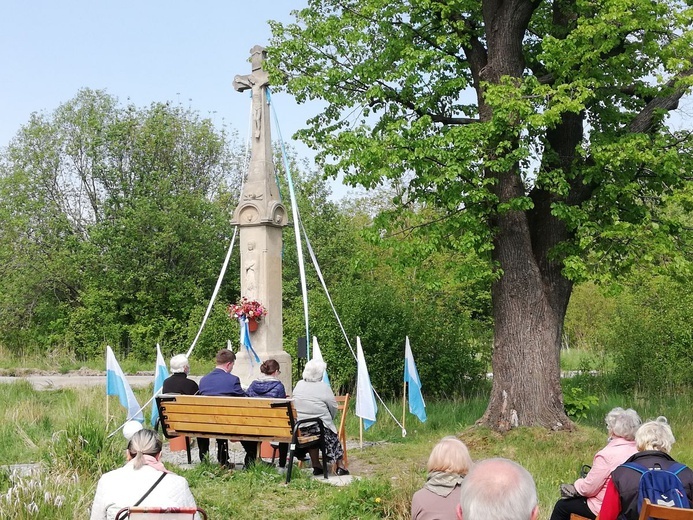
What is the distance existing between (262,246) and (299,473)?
16.1ft

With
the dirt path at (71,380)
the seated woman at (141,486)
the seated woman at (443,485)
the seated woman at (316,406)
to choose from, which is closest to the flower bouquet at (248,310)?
the seated woman at (316,406)

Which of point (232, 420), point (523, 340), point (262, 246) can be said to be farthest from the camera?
point (262, 246)

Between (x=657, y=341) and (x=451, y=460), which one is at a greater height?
(x=451, y=460)

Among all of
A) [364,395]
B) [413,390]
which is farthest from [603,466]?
[413,390]

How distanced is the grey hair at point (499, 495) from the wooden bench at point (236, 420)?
5817 millimetres

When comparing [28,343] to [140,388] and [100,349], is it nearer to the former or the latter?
[100,349]

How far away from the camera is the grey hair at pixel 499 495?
9.01ft

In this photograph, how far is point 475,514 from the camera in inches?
110

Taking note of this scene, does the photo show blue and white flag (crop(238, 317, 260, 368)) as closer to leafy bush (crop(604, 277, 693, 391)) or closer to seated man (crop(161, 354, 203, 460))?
seated man (crop(161, 354, 203, 460))

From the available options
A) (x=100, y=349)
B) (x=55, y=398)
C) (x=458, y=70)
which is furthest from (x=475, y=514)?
(x=100, y=349)

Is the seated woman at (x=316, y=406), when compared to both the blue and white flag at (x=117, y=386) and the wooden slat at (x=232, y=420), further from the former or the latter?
the blue and white flag at (x=117, y=386)

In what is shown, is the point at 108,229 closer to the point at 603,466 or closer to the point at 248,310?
the point at 248,310

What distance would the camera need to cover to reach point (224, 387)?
9.50 meters

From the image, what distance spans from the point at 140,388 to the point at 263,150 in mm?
6425
